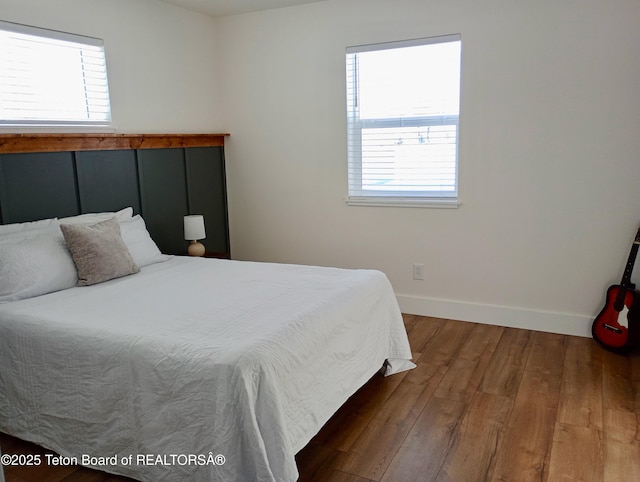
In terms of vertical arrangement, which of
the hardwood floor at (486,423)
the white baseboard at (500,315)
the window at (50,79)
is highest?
the window at (50,79)

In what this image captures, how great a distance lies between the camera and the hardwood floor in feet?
7.23

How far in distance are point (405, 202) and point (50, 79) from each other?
2.53 m

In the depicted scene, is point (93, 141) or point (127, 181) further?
point (127, 181)

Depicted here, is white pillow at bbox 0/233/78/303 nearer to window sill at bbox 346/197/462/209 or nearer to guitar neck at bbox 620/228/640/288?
window sill at bbox 346/197/462/209

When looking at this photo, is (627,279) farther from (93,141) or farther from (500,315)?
(93,141)

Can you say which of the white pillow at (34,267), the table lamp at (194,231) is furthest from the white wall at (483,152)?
the white pillow at (34,267)

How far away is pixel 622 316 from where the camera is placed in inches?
Answer: 129

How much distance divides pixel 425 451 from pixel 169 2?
3609 mm

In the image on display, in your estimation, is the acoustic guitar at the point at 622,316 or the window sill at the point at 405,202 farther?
the window sill at the point at 405,202

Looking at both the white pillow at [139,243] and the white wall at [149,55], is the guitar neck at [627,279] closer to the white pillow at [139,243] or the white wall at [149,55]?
the white pillow at [139,243]

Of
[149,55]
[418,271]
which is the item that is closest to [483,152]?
[418,271]

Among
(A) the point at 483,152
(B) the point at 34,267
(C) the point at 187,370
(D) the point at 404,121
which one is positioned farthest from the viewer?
(D) the point at 404,121

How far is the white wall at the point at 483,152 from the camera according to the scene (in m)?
3.36

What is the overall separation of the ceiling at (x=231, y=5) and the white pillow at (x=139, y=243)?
176 centimetres
